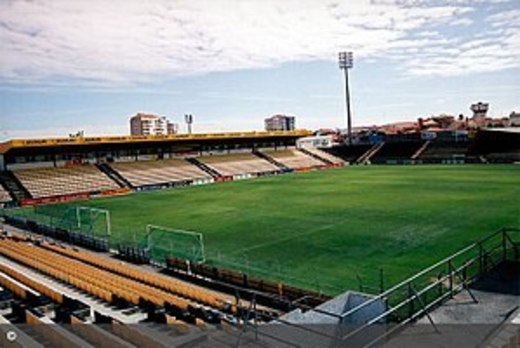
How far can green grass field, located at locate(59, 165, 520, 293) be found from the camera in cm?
1575

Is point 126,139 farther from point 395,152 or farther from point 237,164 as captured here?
point 395,152

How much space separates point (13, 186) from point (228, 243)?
26.1m

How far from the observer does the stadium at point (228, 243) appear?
8.64 metres

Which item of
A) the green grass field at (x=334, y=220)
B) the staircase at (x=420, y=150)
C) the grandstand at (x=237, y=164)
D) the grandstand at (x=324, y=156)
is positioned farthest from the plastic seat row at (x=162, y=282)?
the staircase at (x=420, y=150)

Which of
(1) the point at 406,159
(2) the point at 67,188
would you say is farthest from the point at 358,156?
(2) the point at 67,188

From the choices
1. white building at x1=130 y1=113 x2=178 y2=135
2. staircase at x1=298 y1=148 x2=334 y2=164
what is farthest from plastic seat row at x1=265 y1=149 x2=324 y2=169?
white building at x1=130 y1=113 x2=178 y2=135

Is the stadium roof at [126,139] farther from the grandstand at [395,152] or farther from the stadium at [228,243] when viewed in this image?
the grandstand at [395,152]

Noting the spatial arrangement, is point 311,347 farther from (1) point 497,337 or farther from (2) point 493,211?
(2) point 493,211

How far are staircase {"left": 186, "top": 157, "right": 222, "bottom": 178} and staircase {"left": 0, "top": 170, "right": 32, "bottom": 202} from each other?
58.9ft

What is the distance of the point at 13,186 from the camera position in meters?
38.5

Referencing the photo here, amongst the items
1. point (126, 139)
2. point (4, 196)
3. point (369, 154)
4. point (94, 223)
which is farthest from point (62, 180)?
point (369, 154)

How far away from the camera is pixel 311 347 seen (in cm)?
709

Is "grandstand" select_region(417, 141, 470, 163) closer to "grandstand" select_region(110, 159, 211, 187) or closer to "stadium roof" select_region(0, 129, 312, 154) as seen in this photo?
"stadium roof" select_region(0, 129, 312, 154)

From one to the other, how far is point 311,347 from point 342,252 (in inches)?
405
